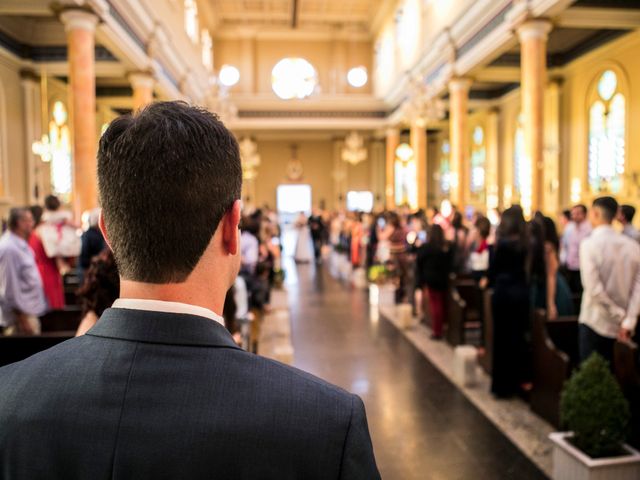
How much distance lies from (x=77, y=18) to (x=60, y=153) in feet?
27.6

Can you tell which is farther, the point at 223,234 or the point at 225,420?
the point at 223,234

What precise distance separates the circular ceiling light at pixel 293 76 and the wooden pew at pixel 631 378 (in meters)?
27.6

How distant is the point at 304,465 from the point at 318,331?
8145 millimetres

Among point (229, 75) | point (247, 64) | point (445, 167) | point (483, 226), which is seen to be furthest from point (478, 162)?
point (483, 226)

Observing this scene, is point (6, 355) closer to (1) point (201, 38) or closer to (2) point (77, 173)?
(2) point (77, 173)

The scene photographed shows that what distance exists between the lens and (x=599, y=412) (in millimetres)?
3801

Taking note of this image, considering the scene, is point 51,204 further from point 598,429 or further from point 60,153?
point 60,153

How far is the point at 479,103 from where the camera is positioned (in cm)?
2202

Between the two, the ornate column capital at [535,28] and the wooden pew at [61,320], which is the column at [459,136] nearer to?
the ornate column capital at [535,28]

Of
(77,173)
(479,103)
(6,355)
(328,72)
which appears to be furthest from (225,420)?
(328,72)

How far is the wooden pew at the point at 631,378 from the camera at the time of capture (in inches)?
164

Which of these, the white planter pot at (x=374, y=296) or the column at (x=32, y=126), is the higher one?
the column at (x=32, y=126)

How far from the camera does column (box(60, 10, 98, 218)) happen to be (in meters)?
10.6

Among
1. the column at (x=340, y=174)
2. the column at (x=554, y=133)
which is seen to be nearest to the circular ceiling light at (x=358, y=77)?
the column at (x=340, y=174)
